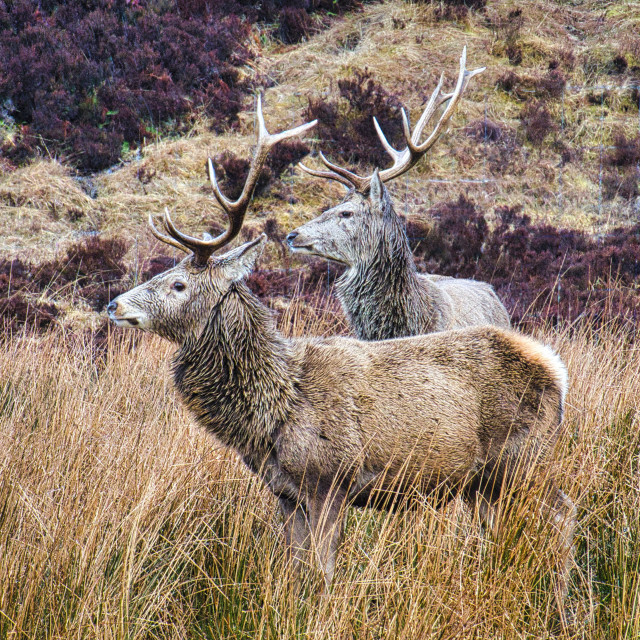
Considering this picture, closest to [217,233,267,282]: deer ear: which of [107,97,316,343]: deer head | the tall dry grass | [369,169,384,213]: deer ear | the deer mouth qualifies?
[107,97,316,343]: deer head

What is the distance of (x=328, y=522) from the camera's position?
3152 mm

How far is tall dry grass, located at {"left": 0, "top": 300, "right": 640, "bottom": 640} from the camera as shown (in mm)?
2562

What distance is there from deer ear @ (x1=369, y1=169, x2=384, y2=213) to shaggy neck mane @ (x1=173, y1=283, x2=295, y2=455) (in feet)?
6.91

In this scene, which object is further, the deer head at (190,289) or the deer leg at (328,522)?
the deer head at (190,289)

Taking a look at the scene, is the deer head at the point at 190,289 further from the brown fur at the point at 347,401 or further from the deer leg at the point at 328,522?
the deer leg at the point at 328,522

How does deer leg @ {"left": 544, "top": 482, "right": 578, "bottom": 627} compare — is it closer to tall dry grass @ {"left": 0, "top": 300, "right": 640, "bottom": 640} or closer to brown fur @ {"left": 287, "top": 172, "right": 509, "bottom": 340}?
tall dry grass @ {"left": 0, "top": 300, "right": 640, "bottom": 640}

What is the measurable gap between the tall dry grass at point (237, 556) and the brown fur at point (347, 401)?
0.57ft

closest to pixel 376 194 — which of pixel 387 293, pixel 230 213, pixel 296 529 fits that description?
pixel 387 293

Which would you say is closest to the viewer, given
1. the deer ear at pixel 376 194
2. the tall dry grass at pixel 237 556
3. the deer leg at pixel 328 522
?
the tall dry grass at pixel 237 556

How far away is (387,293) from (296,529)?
2444mm

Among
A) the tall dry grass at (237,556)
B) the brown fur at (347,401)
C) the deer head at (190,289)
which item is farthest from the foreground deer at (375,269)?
the deer head at (190,289)

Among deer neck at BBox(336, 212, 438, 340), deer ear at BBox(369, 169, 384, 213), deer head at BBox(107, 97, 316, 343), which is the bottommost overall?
deer neck at BBox(336, 212, 438, 340)

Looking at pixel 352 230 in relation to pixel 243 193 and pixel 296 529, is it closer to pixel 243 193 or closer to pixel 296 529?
pixel 243 193

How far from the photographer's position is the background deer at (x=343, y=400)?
322cm
